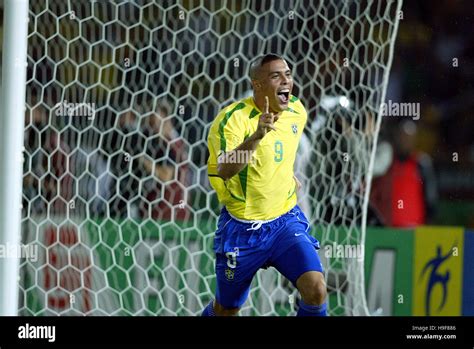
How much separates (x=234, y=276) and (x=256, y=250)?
0.14 metres

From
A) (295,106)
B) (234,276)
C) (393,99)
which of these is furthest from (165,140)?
(393,99)

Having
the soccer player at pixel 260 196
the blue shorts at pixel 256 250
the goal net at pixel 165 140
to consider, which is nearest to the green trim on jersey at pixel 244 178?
the soccer player at pixel 260 196

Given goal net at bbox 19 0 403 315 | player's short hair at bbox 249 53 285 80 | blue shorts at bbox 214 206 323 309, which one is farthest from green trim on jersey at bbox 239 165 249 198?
goal net at bbox 19 0 403 315

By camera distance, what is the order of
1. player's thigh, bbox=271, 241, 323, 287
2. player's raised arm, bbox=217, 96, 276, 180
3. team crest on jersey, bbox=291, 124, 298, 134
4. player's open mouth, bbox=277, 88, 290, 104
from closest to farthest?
player's raised arm, bbox=217, 96, 276, 180 → player's thigh, bbox=271, 241, 323, 287 → player's open mouth, bbox=277, 88, 290, 104 → team crest on jersey, bbox=291, 124, 298, 134

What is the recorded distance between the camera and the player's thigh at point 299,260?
3.46m

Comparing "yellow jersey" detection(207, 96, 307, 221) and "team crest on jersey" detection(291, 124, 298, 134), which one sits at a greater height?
"team crest on jersey" detection(291, 124, 298, 134)

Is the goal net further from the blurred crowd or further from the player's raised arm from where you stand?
the player's raised arm

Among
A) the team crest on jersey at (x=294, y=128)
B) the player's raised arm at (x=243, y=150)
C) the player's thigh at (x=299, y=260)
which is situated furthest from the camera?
the team crest on jersey at (x=294, y=128)

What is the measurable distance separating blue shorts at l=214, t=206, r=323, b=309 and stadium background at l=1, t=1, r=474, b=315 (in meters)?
0.75

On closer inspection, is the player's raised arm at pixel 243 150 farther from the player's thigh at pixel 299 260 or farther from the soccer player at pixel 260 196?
the player's thigh at pixel 299 260

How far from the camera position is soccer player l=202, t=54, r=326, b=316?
353 centimetres

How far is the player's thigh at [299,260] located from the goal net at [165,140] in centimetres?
87

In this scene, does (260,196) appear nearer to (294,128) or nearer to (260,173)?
(260,173)
